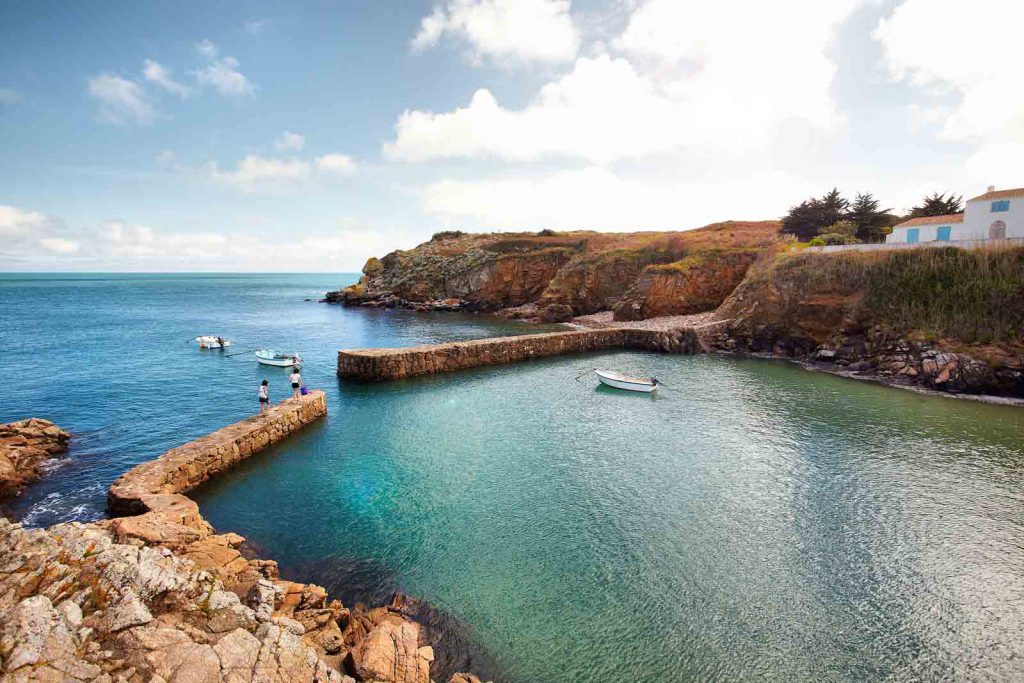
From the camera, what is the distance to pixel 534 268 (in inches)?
3501

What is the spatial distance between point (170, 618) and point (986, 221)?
Result: 60.4 m

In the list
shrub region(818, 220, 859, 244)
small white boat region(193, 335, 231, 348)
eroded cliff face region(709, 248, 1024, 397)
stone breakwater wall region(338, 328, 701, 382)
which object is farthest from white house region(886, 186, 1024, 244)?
small white boat region(193, 335, 231, 348)

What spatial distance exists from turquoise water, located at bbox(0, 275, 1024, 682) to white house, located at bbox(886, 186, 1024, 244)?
66.4ft

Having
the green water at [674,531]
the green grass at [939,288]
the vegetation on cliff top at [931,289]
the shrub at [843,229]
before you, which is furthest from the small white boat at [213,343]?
the shrub at [843,229]

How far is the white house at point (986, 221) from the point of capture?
40781 mm

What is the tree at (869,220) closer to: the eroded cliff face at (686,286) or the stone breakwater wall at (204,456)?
the eroded cliff face at (686,286)

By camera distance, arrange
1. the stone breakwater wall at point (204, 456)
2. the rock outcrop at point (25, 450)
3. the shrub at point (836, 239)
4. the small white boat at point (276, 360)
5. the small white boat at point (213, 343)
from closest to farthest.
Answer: the stone breakwater wall at point (204, 456) < the rock outcrop at point (25, 450) < the small white boat at point (276, 360) < the small white boat at point (213, 343) < the shrub at point (836, 239)

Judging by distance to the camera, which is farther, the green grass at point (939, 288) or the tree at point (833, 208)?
the tree at point (833, 208)

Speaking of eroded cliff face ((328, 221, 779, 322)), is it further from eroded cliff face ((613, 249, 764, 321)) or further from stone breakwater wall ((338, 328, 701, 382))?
stone breakwater wall ((338, 328, 701, 382))

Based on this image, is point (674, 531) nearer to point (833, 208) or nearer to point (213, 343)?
point (213, 343)

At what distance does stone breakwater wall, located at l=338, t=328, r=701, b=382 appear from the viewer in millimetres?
37094

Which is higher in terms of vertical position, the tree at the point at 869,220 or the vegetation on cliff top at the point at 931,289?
the tree at the point at 869,220

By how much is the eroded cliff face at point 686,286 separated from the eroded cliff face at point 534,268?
9.48 feet

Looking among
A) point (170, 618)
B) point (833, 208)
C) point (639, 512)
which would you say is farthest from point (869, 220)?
point (170, 618)
